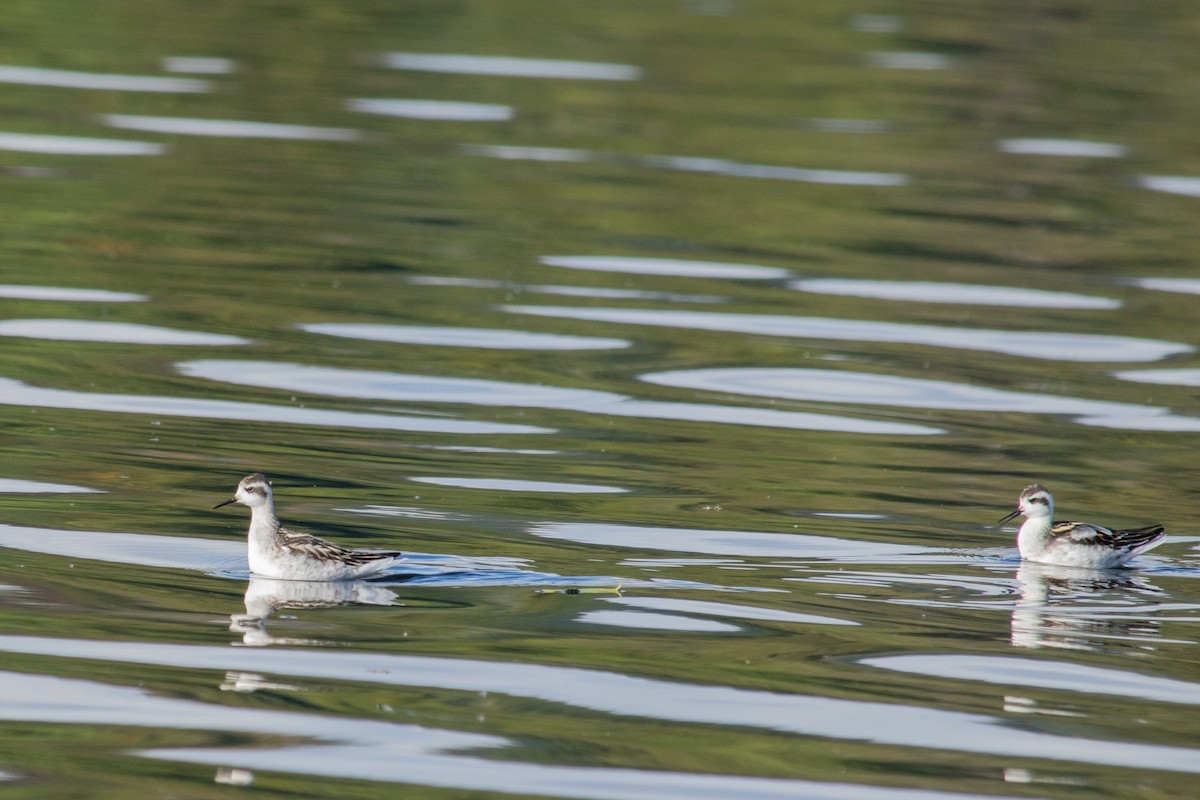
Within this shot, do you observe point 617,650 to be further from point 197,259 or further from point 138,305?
point 197,259

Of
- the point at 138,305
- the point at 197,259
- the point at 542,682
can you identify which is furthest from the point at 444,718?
the point at 197,259

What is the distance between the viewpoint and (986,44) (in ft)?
123

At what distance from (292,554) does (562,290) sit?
27.1 ft

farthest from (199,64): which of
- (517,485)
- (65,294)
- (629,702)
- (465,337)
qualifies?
(629,702)

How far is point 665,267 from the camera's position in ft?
63.8

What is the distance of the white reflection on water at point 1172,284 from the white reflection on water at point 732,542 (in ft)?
29.6

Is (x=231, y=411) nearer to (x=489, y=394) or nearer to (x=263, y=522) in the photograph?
(x=489, y=394)

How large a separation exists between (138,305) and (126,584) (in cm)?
680

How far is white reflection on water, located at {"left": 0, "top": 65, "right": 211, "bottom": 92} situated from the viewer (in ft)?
88.3

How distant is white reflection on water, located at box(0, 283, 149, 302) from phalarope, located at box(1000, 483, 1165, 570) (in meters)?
8.21

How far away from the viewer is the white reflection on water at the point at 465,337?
15945 millimetres

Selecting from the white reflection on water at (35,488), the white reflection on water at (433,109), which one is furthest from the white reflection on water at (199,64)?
the white reflection on water at (35,488)

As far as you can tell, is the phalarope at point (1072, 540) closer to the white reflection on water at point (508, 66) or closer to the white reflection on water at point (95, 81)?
the white reflection on water at point (95, 81)

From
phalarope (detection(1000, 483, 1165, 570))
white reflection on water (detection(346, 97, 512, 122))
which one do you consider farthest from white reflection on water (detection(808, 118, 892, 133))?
phalarope (detection(1000, 483, 1165, 570))
